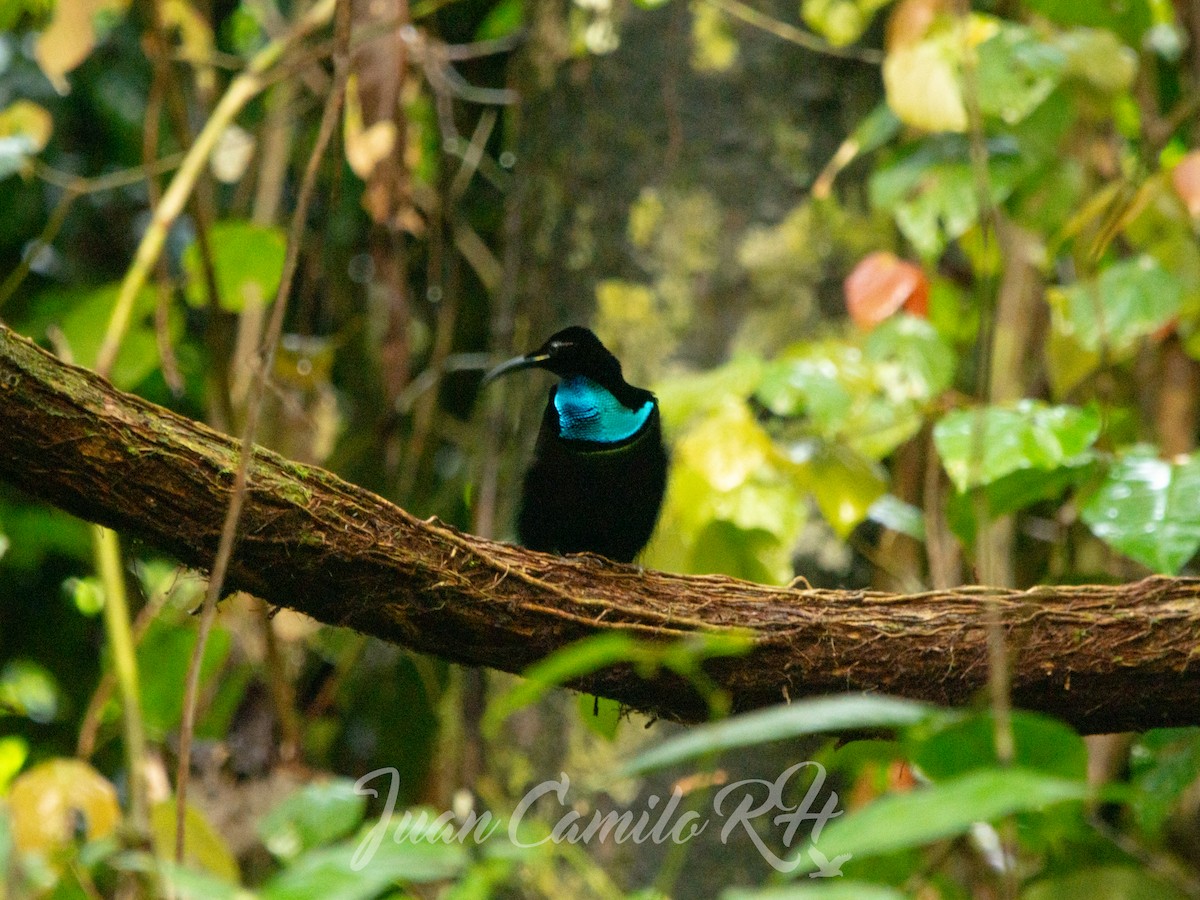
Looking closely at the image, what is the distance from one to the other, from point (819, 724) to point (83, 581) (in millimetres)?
3879

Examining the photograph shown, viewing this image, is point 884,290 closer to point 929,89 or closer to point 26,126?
point 929,89

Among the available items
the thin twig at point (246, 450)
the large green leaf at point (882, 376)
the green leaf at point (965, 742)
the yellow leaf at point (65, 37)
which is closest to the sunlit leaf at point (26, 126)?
the yellow leaf at point (65, 37)

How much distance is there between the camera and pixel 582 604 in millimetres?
1901

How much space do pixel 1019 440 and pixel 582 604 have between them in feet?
2.89

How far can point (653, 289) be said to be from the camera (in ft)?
10.7

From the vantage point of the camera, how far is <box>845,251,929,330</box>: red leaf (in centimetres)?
301

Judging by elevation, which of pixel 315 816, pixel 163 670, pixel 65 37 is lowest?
pixel 163 670

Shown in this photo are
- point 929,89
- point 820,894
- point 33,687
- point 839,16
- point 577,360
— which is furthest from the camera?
point 33,687

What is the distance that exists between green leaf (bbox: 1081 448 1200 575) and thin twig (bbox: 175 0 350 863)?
1437 mm

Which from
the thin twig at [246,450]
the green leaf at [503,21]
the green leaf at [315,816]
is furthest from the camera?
the green leaf at [503,21]

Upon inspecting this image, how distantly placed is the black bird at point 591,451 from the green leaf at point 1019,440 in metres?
0.67

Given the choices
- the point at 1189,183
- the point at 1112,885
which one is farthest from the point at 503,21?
the point at 1112,885

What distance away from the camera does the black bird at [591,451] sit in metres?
2.66

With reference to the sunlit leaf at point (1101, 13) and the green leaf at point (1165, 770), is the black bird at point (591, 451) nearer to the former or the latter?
the green leaf at point (1165, 770)
